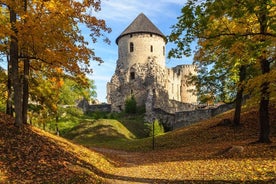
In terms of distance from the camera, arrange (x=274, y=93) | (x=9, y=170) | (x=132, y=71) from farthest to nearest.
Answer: (x=132, y=71) < (x=274, y=93) < (x=9, y=170)

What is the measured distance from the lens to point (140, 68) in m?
50.6

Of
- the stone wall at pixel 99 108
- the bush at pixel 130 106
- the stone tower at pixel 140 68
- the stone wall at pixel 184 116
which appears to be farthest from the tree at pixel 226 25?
the stone wall at pixel 99 108

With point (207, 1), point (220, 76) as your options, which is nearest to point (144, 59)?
point (220, 76)

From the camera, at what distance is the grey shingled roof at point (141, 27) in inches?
2037

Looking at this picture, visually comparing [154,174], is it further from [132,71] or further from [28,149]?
[132,71]

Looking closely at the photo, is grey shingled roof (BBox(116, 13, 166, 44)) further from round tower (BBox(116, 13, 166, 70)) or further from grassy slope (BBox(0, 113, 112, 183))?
grassy slope (BBox(0, 113, 112, 183))

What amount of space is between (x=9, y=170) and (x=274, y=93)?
10.2 meters

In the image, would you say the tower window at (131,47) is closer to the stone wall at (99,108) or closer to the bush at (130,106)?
the bush at (130,106)

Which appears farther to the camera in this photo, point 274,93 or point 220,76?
point 220,76

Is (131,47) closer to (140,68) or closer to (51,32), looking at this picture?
(140,68)

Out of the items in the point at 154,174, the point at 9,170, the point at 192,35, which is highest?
the point at 192,35

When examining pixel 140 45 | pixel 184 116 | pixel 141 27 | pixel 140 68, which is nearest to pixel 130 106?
pixel 140 68

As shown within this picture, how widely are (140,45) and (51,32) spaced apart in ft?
135

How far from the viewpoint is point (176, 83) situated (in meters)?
59.9
